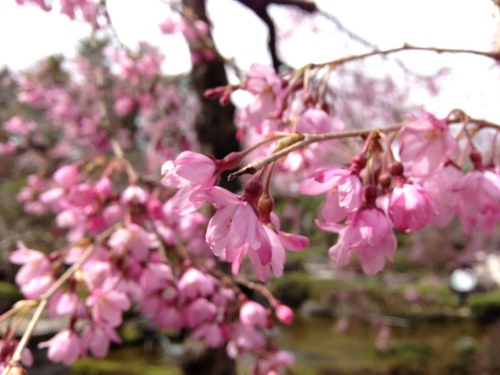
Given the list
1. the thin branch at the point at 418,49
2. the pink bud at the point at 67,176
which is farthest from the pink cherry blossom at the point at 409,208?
the pink bud at the point at 67,176

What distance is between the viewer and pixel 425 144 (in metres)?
0.69

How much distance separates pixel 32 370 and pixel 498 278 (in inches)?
532

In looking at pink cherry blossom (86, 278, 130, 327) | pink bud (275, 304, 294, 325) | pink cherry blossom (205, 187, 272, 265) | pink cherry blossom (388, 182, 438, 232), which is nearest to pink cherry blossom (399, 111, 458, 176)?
pink cherry blossom (388, 182, 438, 232)

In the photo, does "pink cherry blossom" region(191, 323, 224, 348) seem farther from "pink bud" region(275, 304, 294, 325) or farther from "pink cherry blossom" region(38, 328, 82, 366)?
"pink cherry blossom" region(38, 328, 82, 366)

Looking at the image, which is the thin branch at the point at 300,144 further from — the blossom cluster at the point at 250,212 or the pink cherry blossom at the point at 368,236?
the pink cherry blossom at the point at 368,236

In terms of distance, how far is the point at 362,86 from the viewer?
5.57m

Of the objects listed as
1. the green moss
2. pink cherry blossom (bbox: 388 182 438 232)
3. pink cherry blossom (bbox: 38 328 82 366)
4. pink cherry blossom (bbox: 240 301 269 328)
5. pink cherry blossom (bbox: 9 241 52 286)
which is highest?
pink cherry blossom (bbox: 388 182 438 232)

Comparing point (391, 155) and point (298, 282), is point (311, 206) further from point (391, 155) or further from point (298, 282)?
point (391, 155)

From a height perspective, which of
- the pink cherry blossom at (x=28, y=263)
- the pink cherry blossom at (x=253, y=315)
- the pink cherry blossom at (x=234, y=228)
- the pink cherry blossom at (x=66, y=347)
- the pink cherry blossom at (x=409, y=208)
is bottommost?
the pink cherry blossom at (x=253, y=315)

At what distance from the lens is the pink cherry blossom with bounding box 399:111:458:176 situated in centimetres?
66

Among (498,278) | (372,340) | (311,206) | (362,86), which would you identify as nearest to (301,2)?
(362,86)

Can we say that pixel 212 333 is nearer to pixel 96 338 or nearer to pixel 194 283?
pixel 194 283

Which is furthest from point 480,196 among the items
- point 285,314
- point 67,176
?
point 67,176

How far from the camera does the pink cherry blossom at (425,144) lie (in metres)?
0.66
